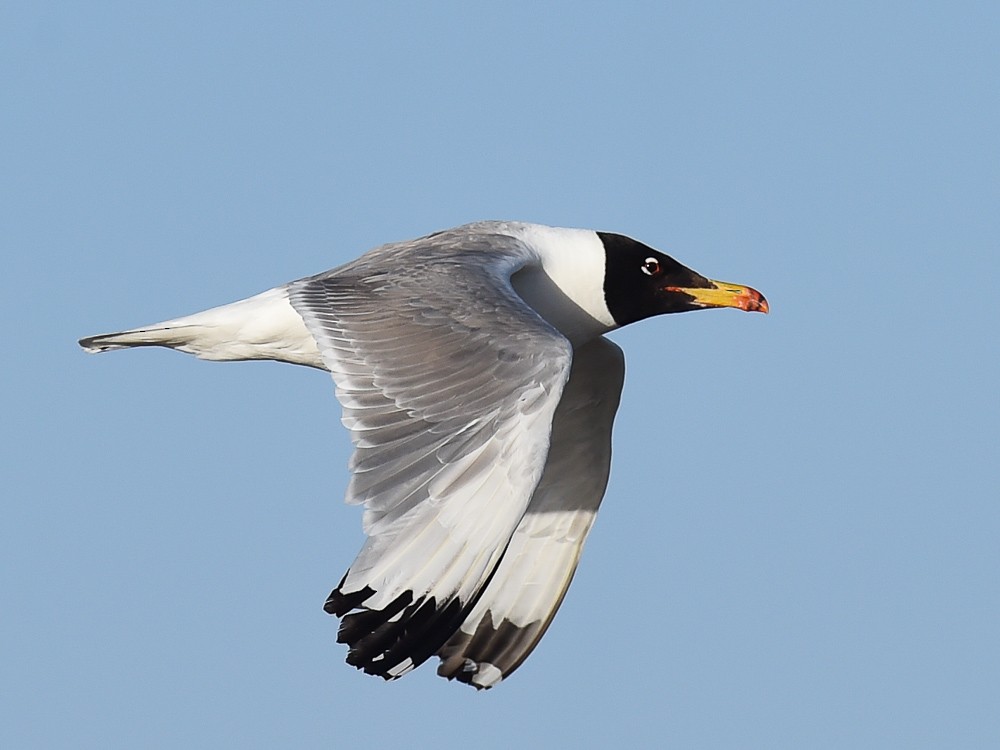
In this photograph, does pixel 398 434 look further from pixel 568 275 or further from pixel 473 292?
pixel 568 275

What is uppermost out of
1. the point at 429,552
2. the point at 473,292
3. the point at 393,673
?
the point at 473,292

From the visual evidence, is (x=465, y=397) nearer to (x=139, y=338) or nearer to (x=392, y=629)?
(x=392, y=629)

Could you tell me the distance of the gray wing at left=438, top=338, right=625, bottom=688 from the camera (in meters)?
12.3

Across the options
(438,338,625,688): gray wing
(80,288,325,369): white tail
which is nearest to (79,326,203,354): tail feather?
(80,288,325,369): white tail

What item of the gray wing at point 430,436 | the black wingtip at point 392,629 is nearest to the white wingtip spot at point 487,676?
the gray wing at point 430,436

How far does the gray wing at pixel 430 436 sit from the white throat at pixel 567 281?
1.92 m

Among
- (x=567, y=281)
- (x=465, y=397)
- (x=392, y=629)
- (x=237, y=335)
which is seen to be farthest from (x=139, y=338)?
(x=392, y=629)

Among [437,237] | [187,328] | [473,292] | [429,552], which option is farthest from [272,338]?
[429,552]

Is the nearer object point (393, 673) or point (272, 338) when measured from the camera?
point (393, 673)

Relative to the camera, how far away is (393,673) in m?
8.90

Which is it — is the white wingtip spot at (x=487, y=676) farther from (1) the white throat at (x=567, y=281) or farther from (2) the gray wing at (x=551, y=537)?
(1) the white throat at (x=567, y=281)

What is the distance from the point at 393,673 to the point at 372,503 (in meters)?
1.02

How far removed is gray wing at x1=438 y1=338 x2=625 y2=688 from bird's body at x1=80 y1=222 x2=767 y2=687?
0.01m

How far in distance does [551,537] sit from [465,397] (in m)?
3.76
